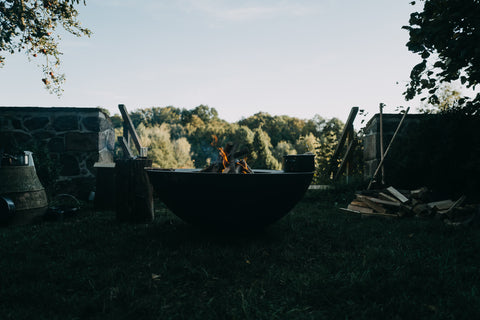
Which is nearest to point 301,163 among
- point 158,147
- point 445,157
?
point 445,157

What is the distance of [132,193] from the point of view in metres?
3.57

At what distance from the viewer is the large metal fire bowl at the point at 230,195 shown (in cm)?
236

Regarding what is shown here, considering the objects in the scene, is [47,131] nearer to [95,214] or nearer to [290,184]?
[95,214]

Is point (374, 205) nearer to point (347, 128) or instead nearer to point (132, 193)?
point (347, 128)

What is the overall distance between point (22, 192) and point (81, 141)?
2181 millimetres

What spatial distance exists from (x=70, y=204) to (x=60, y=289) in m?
3.41

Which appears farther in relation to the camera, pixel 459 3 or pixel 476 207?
pixel 476 207

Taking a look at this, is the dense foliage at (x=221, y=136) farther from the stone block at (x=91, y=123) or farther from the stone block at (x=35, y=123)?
the stone block at (x=35, y=123)

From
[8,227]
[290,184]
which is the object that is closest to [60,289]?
[290,184]

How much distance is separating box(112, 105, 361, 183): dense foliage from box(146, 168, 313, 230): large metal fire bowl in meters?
4.56

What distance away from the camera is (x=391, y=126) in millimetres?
5723

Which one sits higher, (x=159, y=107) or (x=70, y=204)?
(x=159, y=107)

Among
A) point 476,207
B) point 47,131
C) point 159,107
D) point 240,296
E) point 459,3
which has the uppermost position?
point 159,107

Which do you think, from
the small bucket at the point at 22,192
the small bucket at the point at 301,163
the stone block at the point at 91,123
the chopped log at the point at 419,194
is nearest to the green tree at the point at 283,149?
the stone block at the point at 91,123
